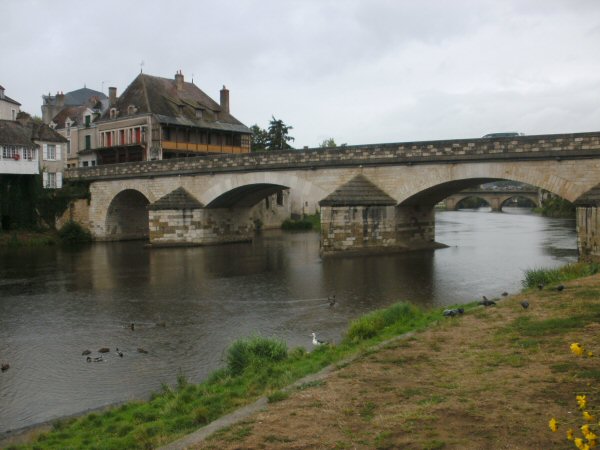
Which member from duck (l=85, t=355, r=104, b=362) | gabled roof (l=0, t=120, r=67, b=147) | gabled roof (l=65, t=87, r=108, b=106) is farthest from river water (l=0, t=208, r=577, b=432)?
gabled roof (l=65, t=87, r=108, b=106)

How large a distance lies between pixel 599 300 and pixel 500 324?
1.85 m

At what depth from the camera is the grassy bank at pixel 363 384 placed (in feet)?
18.6

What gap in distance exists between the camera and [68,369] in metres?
10.5

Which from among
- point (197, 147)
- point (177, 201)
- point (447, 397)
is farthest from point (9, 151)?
point (447, 397)

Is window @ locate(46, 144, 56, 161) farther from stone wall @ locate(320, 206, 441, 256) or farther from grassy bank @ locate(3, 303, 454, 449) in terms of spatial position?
grassy bank @ locate(3, 303, 454, 449)

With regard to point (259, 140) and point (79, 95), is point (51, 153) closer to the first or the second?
point (259, 140)

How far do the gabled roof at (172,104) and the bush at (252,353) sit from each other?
3527 cm

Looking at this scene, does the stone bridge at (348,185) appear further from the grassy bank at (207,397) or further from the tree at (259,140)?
the tree at (259,140)

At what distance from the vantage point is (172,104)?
44.4 m

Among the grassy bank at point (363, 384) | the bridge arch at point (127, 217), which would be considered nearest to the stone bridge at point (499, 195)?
the bridge arch at point (127, 217)

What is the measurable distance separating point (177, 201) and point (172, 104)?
13.6 meters

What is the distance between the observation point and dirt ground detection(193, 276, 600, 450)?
16.3ft

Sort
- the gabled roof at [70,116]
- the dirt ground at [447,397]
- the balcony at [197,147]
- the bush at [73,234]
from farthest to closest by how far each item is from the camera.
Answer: the gabled roof at [70,116] → the balcony at [197,147] → the bush at [73,234] → the dirt ground at [447,397]

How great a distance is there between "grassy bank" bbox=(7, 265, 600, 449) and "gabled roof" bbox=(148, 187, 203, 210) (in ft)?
77.3
